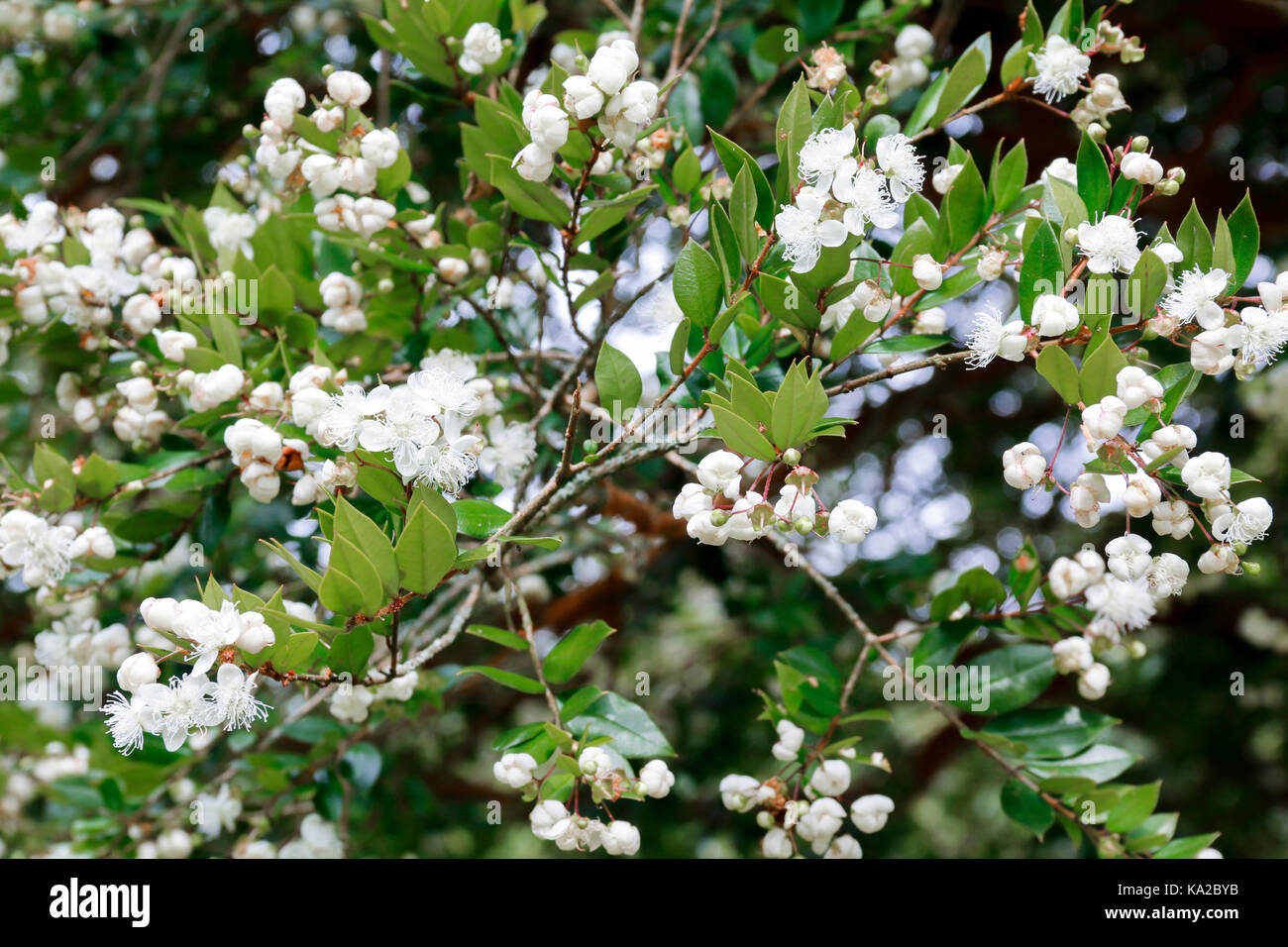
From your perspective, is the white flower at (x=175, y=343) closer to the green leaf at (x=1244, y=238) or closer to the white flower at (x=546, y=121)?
the white flower at (x=546, y=121)

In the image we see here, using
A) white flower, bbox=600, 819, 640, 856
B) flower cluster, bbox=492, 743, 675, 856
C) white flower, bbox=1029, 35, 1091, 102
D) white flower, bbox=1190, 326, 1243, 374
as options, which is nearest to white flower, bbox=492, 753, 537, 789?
flower cluster, bbox=492, 743, 675, 856

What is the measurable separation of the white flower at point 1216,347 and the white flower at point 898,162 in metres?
0.37

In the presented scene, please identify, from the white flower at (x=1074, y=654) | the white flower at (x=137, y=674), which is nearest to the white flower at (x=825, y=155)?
the white flower at (x=1074, y=654)

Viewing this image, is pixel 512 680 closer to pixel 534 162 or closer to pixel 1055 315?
pixel 534 162

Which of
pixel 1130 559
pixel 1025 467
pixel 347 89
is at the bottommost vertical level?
pixel 1130 559

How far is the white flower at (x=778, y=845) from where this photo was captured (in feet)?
4.39

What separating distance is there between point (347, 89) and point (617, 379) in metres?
0.64

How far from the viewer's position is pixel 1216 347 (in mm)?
1018

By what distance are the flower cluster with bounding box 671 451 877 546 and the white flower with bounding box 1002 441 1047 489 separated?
0.17m

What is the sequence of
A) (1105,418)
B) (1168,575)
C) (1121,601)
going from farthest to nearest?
(1121,601) < (1168,575) < (1105,418)

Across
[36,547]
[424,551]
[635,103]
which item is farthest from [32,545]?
[635,103]
